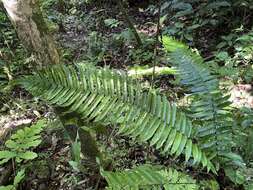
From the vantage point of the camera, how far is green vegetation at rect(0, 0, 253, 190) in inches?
97.4

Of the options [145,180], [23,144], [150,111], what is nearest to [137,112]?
[150,111]

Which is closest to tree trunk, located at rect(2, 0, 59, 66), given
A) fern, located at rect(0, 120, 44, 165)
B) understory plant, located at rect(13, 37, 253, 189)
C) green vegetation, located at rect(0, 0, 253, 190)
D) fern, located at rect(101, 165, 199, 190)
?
green vegetation, located at rect(0, 0, 253, 190)

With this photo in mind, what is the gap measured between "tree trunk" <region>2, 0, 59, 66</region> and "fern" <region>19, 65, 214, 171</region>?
0.14 meters

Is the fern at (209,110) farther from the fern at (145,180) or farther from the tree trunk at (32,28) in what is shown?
the tree trunk at (32,28)

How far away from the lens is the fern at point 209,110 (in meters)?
2.57

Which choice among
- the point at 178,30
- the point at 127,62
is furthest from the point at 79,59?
the point at 178,30

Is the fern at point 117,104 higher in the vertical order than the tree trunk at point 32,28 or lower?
lower

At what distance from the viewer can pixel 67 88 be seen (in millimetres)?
2504

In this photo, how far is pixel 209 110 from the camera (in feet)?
8.58

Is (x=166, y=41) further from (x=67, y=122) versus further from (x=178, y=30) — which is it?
(x=178, y=30)

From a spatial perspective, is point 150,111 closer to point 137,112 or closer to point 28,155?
point 137,112

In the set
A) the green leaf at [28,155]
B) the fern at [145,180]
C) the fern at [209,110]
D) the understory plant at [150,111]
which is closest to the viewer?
the fern at [145,180]

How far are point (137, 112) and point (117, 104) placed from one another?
0.15 meters

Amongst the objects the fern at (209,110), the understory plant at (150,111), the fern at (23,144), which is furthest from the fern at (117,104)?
the fern at (23,144)
